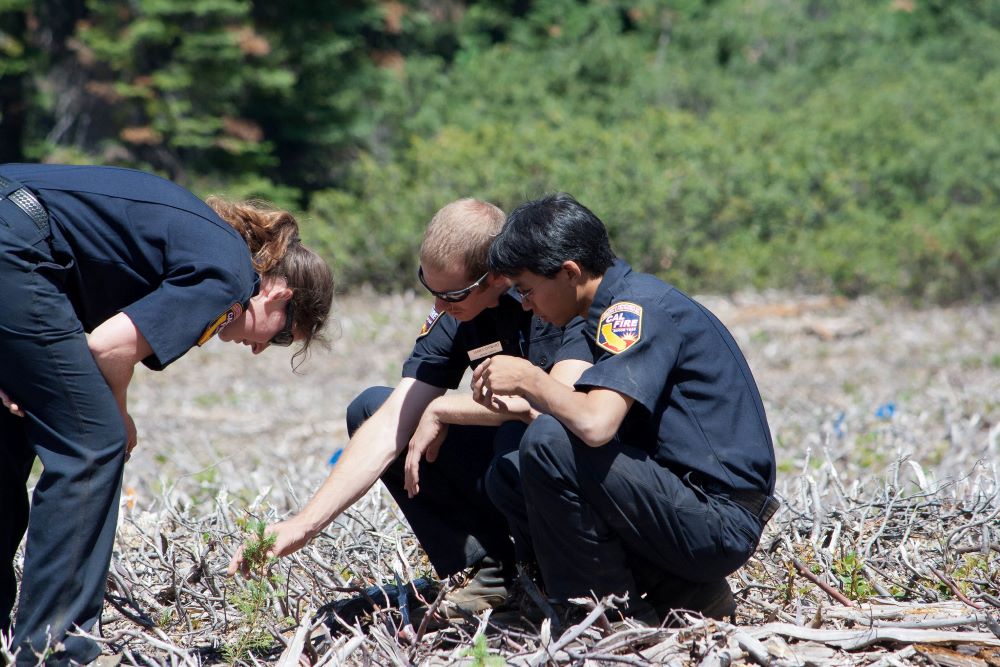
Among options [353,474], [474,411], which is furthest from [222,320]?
[474,411]

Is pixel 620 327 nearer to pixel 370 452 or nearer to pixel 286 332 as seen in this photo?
pixel 370 452

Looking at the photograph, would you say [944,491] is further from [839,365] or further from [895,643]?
[839,365]

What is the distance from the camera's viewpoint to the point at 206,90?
15328 mm

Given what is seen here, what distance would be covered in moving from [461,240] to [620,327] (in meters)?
0.63

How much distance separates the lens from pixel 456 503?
3281mm

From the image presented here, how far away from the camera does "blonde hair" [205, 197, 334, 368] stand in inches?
119

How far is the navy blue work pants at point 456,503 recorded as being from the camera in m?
3.22

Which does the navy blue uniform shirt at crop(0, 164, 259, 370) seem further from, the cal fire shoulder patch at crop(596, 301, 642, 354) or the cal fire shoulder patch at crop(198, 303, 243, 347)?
the cal fire shoulder patch at crop(596, 301, 642, 354)

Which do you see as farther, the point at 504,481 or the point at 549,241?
the point at 504,481

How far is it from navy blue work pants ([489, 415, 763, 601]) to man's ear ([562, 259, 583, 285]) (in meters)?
0.39

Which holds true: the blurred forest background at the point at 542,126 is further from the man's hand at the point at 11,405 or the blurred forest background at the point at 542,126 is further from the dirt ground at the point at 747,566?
the man's hand at the point at 11,405

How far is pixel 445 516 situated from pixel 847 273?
10208 millimetres

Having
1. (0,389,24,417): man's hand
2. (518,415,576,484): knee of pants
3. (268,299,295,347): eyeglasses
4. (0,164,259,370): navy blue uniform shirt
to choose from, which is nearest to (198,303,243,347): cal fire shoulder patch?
(0,164,259,370): navy blue uniform shirt

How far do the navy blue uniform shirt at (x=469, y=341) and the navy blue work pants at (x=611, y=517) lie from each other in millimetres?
462
